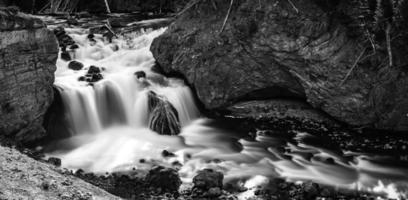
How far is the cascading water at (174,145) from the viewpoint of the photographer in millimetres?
10672

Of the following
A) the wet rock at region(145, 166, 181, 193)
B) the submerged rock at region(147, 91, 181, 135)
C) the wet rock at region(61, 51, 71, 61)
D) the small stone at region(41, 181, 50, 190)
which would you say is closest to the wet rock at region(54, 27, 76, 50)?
the wet rock at region(61, 51, 71, 61)

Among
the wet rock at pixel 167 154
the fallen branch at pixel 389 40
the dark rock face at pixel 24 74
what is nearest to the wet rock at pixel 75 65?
the dark rock face at pixel 24 74

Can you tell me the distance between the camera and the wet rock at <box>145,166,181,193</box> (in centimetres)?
955

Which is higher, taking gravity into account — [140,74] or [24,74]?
[24,74]

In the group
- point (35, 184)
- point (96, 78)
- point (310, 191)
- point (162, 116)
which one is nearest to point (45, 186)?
point (35, 184)

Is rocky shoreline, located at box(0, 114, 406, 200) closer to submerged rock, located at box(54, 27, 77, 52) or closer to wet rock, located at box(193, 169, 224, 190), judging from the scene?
wet rock, located at box(193, 169, 224, 190)

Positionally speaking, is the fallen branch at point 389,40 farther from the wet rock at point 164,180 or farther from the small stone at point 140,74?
the small stone at point 140,74

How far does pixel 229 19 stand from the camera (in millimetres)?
14148

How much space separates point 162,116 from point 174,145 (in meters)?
1.24

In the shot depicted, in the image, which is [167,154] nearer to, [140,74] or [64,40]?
[140,74]

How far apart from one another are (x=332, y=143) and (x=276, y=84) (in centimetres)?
265

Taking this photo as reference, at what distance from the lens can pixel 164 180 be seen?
31.5 ft

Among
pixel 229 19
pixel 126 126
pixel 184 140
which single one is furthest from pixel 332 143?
pixel 126 126

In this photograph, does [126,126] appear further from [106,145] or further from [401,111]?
[401,111]
